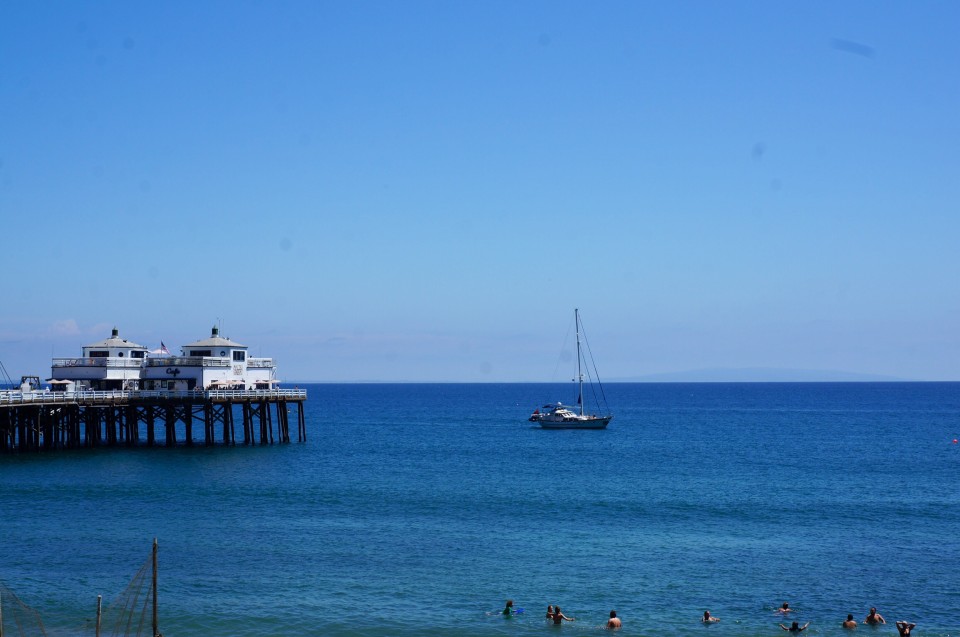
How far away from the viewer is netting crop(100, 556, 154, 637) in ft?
98.7

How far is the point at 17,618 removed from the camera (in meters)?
30.9

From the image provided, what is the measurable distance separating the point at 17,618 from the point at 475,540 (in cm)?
1859

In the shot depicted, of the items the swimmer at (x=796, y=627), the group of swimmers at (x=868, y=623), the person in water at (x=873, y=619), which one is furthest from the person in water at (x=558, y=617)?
the person in water at (x=873, y=619)

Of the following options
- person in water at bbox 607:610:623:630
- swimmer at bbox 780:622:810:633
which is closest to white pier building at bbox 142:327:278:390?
person in water at bbox 607:610:623:630

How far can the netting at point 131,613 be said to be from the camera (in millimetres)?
30094

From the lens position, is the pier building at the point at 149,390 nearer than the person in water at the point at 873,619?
No

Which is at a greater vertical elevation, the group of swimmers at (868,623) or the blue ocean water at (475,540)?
the blue ocean water at (475,540)

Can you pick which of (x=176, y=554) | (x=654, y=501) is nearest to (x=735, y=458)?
(x=654, y=501)

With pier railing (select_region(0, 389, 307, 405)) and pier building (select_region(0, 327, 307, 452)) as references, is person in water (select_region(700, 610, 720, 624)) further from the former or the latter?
pier building (select_region(0, 327, 307, 452))

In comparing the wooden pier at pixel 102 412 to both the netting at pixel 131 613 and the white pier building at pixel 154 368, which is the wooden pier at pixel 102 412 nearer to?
the white pier building at pixel 154 368

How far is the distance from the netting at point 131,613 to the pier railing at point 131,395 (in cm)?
3639

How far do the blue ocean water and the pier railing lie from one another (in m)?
3.94

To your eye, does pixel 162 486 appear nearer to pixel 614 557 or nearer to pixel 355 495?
pixel 355 495

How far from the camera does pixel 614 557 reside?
39406mm
